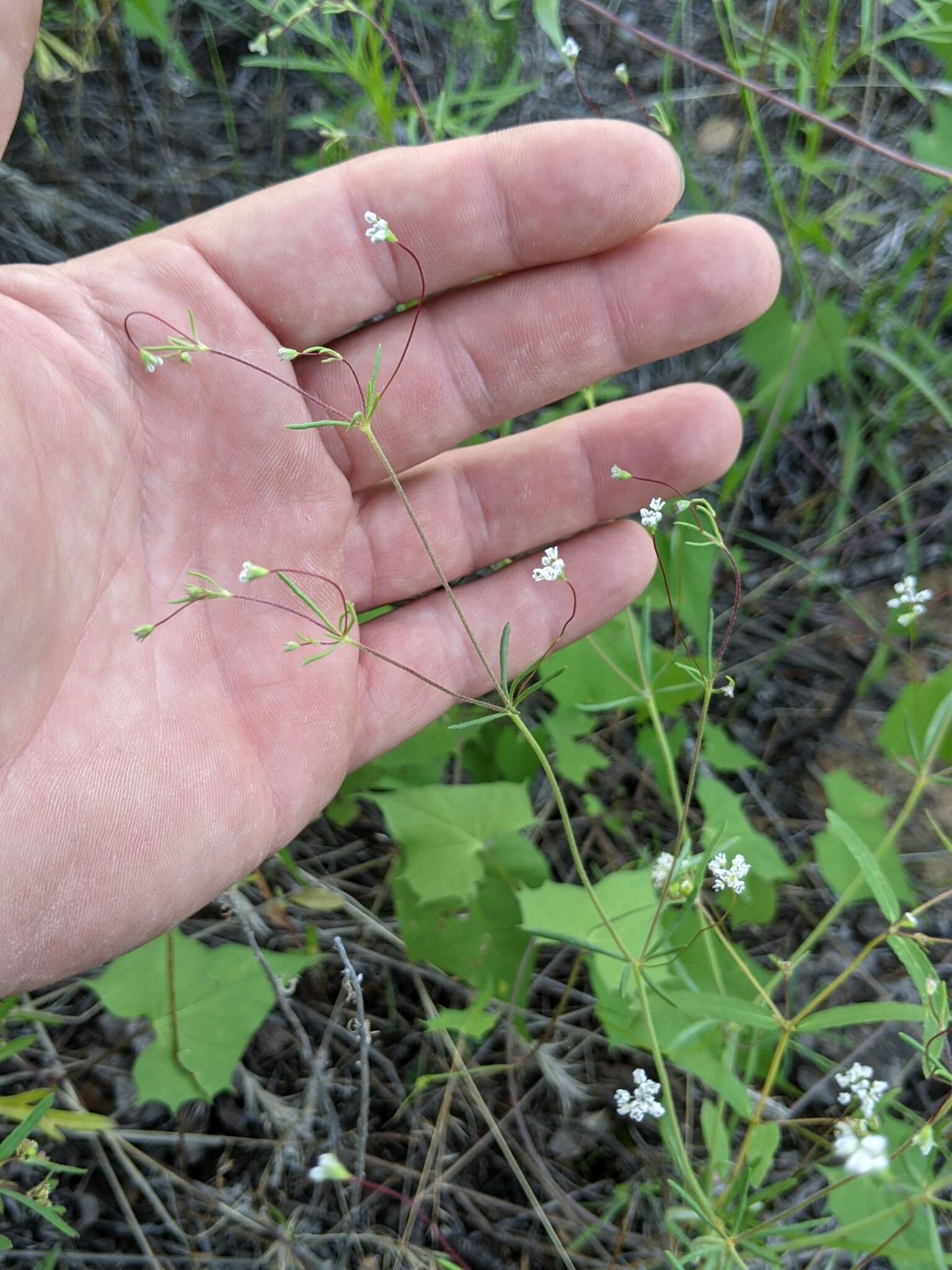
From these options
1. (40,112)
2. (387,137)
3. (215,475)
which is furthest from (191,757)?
(40,112)

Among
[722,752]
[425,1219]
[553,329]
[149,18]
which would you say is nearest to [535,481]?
[553,329]

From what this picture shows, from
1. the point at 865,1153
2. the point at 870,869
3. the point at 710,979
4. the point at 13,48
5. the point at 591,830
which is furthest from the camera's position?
the point at 591,830

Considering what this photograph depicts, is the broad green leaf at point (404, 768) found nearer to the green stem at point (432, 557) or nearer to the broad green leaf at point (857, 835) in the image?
the green stem at point (432, 557)

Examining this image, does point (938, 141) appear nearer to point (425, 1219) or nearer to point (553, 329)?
point (553, 329)

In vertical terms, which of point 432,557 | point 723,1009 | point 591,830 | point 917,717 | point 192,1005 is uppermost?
point 432,557

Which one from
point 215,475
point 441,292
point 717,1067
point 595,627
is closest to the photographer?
point 717,1067

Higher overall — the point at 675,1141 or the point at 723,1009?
the point at 723,1009

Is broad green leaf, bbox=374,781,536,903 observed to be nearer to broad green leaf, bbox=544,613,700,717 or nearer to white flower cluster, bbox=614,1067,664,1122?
broad green leaf, bbox=544,613,700,717

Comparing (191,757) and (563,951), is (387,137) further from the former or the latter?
(563,951)
